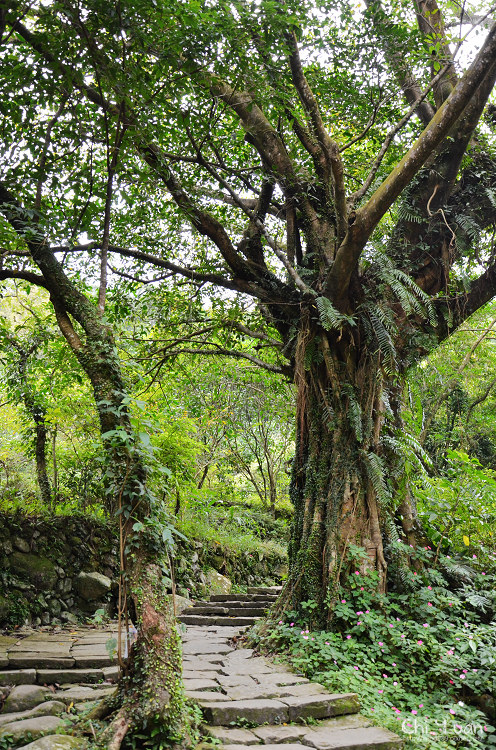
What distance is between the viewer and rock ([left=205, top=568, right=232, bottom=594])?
9.80m

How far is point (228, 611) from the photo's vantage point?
782 cm

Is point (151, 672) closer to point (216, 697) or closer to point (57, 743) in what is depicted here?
point (57, 743)

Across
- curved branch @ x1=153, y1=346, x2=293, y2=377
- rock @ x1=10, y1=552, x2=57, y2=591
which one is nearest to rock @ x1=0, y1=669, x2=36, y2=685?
rock @ x1=10, y1=552, x2=57, y2=591

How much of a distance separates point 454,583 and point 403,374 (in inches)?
96.9

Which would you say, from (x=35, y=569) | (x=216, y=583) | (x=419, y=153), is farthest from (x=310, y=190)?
(x=216, y=583)

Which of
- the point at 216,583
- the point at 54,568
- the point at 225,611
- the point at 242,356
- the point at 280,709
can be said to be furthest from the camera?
the point at 216,583

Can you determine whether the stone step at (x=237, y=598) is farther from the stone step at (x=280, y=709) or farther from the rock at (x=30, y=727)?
the rock at (x=30, y=727)

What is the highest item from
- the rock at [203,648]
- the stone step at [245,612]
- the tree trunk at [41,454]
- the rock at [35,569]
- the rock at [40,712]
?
the tree trunk at [41,454]

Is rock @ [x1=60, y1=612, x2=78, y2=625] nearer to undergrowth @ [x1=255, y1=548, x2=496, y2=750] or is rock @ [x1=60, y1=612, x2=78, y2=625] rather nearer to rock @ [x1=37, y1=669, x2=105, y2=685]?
rock @ [x1=37, y1=669, x2=105, y2=685]

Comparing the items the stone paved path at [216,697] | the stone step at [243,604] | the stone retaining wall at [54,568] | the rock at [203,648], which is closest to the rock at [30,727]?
the stone paved path at [216,697]

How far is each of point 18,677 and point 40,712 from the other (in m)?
1.10

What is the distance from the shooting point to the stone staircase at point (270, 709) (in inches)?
123

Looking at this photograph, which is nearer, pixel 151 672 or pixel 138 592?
pixel 151 672

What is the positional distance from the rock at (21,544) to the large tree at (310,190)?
3.14 meters
